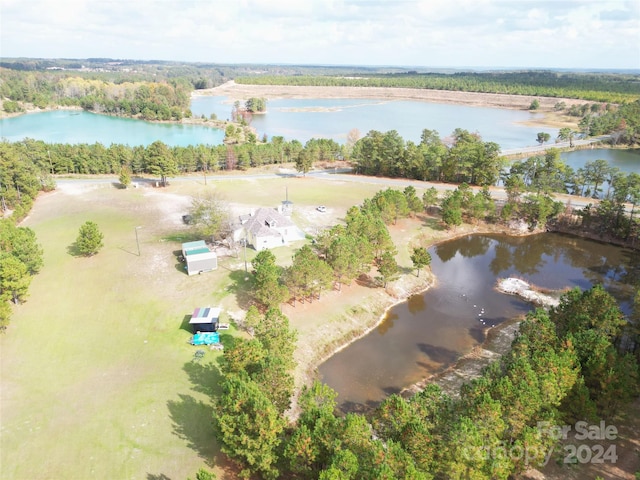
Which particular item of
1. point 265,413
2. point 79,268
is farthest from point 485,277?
point 79,268

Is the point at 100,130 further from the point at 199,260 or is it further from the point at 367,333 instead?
the point at 367,333

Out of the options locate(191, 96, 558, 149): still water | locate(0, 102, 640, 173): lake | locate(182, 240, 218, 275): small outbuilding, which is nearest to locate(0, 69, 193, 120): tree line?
locate(0, 102, 640, 173): lake

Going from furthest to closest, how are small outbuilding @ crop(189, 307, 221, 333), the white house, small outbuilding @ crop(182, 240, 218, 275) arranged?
1. the white house
2. small outbuilding @ crop(182, 240, 218, 275)
3. small outbuilding @ crop(189, 307, 221, 333)

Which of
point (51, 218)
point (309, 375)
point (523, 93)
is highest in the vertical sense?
point (523, 93)

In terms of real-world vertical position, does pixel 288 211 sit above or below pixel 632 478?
above

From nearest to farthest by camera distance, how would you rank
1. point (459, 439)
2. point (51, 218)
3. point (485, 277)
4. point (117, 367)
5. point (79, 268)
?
point (459, 439) → point (117, 367) → point (79, 268) → point (485, 277) → point (51, 218)

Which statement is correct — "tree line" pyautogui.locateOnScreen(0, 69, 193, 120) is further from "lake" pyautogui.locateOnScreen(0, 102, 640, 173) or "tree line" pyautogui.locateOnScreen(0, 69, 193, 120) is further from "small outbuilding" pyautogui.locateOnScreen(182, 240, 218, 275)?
"small outbuilding" pyautogui.locateOnScreen(182, 240, 218, 275)

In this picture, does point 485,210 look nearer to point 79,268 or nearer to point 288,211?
point 288,211
